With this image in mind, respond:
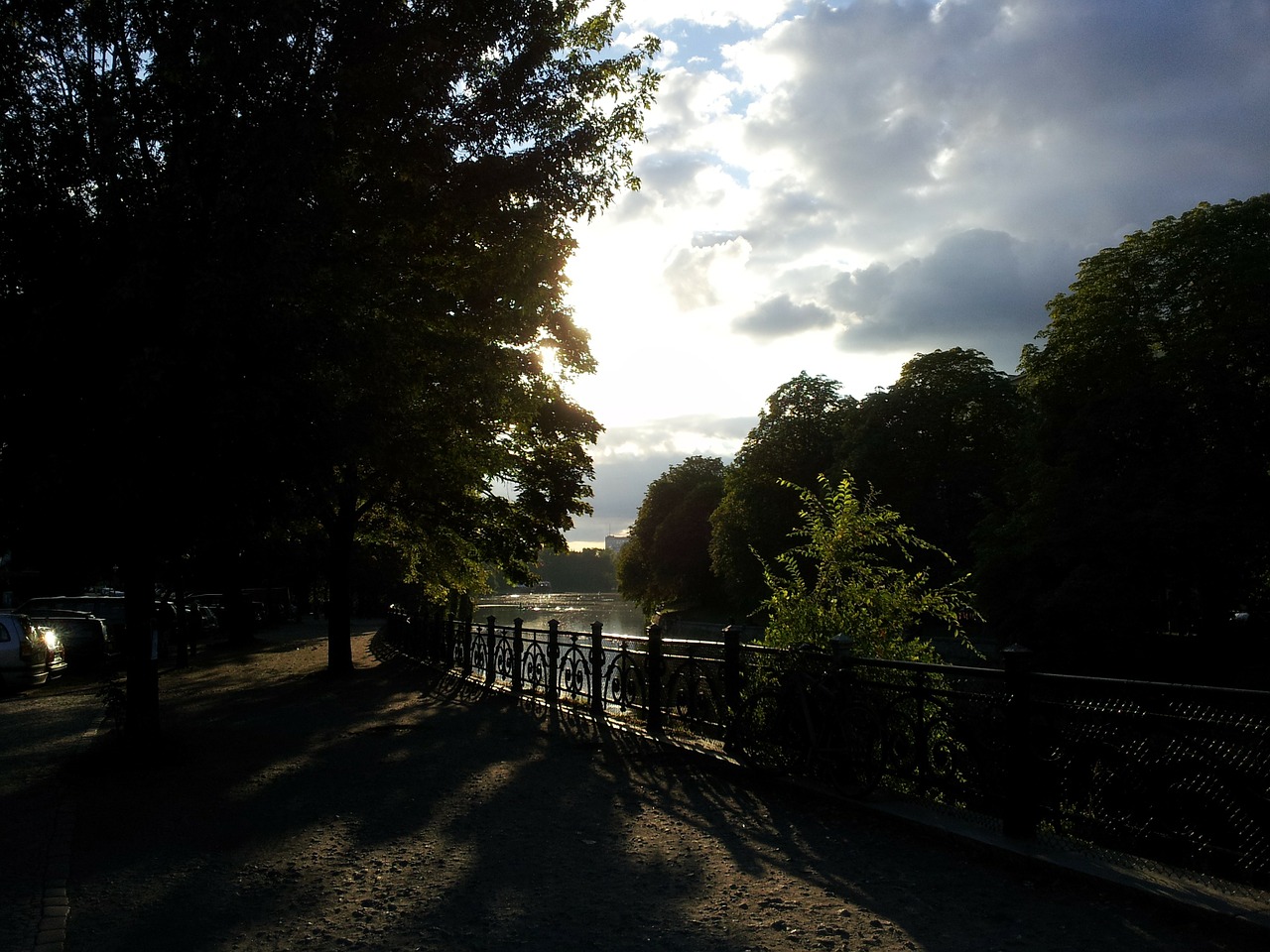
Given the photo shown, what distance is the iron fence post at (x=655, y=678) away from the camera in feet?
40.0

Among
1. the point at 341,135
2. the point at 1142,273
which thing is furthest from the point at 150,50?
the point at 1142,273

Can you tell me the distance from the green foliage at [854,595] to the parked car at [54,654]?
16493 mm

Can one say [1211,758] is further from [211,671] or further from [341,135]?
[211,671]

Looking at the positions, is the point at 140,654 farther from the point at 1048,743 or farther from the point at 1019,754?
the point at 1048,743

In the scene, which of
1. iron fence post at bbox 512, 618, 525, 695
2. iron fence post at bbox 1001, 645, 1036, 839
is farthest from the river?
iron fence post at bbox 1001, 645, 1036, 839

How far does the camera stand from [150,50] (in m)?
11.0

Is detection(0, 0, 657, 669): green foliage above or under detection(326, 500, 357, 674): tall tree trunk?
above

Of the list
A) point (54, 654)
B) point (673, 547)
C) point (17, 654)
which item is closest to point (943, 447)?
point (673, 547)

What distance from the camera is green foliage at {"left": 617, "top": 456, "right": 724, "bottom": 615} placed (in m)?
66.1

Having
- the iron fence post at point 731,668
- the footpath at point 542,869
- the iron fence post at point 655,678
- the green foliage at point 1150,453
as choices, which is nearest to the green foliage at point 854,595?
the iron fence post at point 731,668

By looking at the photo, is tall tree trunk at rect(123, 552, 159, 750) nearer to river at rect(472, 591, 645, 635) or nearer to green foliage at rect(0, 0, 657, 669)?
green foliage at rect(0, 0, 657, 669)

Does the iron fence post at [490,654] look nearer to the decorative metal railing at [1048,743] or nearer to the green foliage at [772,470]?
the decorative metal railing at [1048,743]

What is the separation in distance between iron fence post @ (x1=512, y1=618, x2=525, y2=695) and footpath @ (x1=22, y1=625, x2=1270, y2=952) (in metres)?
6.45

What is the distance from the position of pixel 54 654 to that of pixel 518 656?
35.6ft
